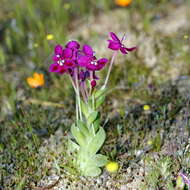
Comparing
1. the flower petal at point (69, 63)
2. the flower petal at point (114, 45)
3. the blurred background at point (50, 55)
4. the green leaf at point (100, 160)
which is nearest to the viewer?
the flower petal at point (69, 63)

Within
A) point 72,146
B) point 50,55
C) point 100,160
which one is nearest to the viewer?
point 100,160

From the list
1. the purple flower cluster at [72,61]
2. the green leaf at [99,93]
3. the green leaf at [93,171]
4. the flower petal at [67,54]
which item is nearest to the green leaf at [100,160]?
the green leaf at [93,171]

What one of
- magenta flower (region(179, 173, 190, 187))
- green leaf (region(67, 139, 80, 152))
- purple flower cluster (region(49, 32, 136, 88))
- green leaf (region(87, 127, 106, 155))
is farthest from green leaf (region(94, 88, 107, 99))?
magenta flower (region(179, 173, 190, 187))

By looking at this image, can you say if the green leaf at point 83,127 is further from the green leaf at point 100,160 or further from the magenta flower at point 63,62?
the magenta flower at point 63,62

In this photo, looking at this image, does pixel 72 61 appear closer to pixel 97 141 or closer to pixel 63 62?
pixel 63 62

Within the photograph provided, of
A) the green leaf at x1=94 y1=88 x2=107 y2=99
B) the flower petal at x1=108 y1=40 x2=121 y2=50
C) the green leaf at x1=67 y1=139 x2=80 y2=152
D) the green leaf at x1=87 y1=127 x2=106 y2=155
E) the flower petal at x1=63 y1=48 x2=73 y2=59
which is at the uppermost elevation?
the flower petal at x1=108 y1=40 x2=121 y2=50

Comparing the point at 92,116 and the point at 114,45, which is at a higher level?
the point at 114,45

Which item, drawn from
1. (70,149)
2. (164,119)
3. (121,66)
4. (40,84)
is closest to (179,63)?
(121,66)

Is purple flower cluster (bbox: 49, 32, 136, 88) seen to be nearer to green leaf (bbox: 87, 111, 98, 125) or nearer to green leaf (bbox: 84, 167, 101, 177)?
green leaf (bbox: 87, 111, 98, 125)

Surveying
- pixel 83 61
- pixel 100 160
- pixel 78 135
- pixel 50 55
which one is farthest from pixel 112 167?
pixel 50 55
